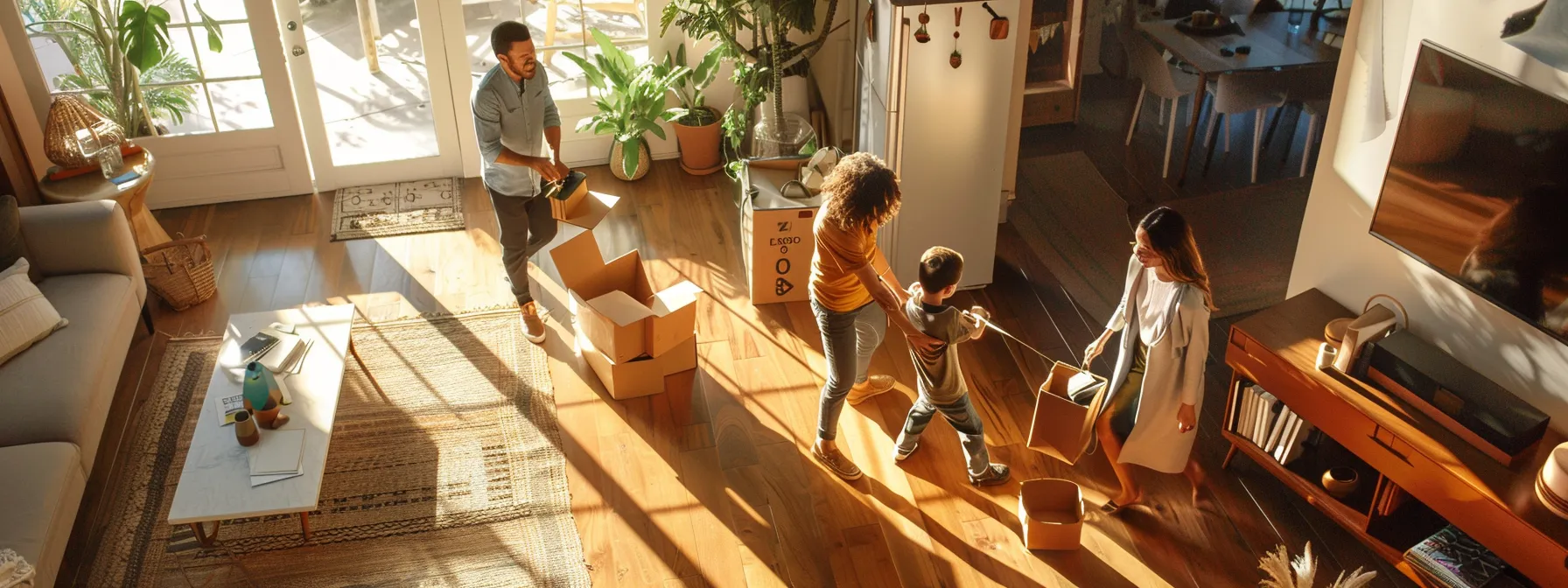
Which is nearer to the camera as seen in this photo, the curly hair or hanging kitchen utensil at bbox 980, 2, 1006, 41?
the curly hair

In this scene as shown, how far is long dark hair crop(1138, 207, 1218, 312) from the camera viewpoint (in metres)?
3.03

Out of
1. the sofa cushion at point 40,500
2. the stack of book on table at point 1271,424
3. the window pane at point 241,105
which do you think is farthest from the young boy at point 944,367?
the window pane at point 241,105

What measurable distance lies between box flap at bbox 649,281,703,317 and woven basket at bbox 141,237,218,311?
1936 mm

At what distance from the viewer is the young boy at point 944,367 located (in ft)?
10.6

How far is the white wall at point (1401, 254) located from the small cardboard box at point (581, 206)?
2.43 m

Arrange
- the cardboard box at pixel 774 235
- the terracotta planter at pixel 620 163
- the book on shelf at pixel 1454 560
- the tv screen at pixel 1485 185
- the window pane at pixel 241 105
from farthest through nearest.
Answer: the terracotta planter at pixel 620 163
the window pane at pixel 241 105
the cardboard box at pixel 774 235
the book on shelf at pixel 1454 560
the tv screen at pixel 1485 185

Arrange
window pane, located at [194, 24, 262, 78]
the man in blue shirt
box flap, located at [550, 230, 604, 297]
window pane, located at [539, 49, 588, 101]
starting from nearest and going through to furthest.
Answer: the man in blue shirt
box flap, located at [550, 230, 604, 297]
window pane, located at [194, 24, 262, 78]
window pane, located at [539, 49, 588, 101]

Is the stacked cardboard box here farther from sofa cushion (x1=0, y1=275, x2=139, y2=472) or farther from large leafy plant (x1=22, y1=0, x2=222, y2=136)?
large leafy plant (x1=22, y1=0, x2=222, y2=136)

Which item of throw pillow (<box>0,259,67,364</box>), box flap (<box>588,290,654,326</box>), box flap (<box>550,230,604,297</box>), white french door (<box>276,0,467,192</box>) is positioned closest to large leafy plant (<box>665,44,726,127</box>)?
white french door (<box>276,0,467,192</box>)

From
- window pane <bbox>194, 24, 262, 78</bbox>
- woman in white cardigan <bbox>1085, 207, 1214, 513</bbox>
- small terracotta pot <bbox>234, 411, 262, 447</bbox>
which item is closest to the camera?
woman in white cardigan <bbox>1085, 207, 1214, 513</bbox>

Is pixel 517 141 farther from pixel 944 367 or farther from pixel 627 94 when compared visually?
pixel 944 367

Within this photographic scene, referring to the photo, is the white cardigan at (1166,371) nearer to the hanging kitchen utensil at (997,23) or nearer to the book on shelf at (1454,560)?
the book on shelf at (1454,560)

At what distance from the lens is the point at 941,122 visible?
441 cm

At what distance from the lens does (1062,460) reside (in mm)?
3955
